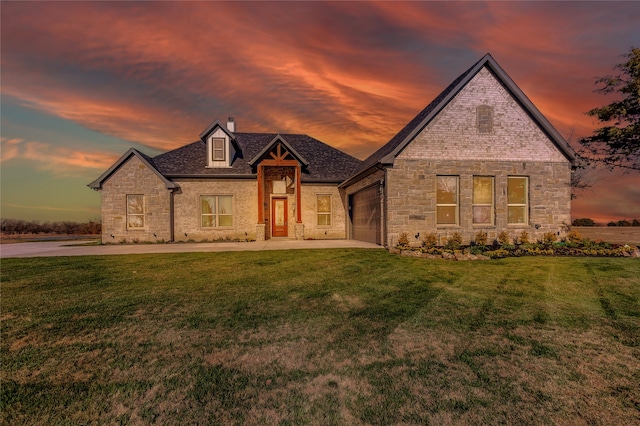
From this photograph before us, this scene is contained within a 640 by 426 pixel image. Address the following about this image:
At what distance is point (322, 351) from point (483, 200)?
41.5ft

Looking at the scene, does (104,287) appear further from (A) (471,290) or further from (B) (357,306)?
(A) (471,290)

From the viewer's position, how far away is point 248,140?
76.4 feet

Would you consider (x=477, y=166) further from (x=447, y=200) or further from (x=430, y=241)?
(x=430, y=241)

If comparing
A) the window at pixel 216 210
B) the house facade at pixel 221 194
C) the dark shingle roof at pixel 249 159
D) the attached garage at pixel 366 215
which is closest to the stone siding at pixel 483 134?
the attached garage at pixel 366 215

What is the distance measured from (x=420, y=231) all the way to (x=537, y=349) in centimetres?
960

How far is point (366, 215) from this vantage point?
644 inches

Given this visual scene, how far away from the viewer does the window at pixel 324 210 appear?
2006 centimetres

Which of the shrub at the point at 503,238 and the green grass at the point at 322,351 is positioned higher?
the shrub at the point at 503,238

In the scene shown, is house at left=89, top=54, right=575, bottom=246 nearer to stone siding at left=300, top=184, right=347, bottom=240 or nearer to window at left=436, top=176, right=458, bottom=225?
window at left=436, top=176, right=458, bottom=225

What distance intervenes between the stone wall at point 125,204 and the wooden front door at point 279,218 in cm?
625

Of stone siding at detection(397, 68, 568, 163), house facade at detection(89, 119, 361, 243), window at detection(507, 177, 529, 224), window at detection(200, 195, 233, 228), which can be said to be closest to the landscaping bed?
window at detection(507, 177, 529, 224)

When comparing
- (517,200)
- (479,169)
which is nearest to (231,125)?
(479,169)

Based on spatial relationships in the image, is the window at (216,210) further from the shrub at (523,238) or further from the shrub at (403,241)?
the shrub at (523,238)

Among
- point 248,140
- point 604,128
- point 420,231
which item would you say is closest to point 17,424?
point 420,231
